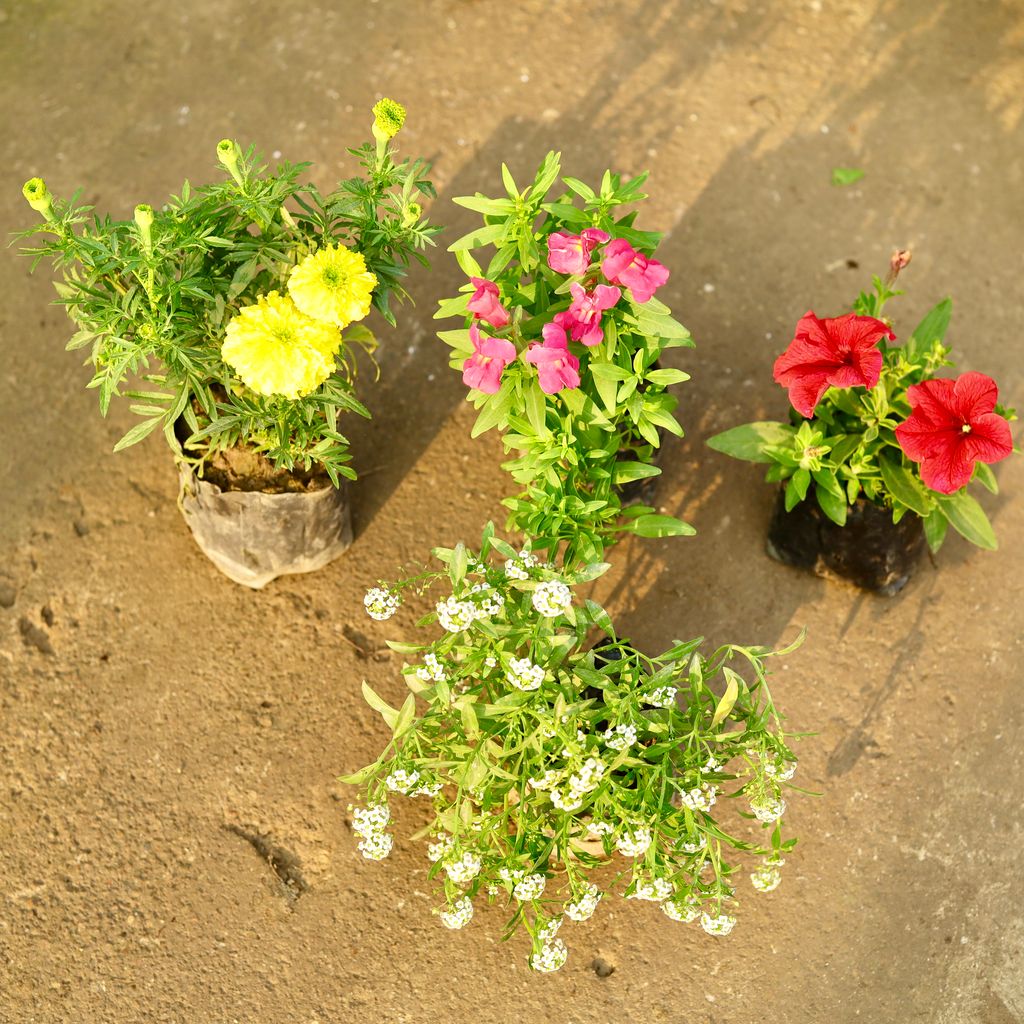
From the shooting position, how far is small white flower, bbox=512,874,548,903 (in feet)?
8.19

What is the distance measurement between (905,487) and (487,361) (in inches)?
47.0

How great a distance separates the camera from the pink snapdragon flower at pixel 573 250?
254 centimetres

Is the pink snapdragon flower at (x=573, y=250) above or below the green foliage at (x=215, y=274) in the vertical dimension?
above

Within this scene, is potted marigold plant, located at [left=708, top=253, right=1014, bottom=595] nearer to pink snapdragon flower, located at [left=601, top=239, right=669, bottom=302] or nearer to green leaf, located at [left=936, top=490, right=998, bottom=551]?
green leaf, located at [left=936, top=490, right=998, bottom=551]

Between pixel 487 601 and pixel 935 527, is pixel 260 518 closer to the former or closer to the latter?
pixel 487 601

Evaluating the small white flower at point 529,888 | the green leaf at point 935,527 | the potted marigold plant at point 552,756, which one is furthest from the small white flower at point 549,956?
the green leaf at point 935,527

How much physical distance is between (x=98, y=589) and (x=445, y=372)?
1215 millimetres

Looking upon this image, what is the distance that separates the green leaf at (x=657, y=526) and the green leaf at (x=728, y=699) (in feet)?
1.62

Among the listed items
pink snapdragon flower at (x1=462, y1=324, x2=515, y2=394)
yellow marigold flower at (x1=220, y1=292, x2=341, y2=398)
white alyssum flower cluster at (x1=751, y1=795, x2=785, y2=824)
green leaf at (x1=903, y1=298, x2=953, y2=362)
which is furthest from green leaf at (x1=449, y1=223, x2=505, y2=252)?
white alyssum flower cluster at (x1=751, y1=795, x2=785, y2=824)

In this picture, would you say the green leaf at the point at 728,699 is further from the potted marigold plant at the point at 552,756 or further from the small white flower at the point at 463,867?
the small white flower at the point at 463,867

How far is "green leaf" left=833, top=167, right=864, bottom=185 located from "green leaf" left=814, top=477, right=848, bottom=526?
4.73 feet

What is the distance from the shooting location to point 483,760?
2520mm

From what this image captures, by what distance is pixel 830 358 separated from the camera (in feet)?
9.02

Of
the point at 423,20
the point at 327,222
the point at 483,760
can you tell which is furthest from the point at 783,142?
the point at 483,760
